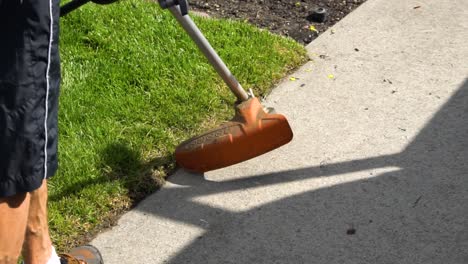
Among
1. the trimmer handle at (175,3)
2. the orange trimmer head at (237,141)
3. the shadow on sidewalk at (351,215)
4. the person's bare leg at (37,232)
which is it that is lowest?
the shadow on sidewalk at (351,215)

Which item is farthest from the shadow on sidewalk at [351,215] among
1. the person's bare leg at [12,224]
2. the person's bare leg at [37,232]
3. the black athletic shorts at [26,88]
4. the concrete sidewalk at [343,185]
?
the black athletic shorts at [26,88]

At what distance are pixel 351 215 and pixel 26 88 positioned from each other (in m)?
1.55

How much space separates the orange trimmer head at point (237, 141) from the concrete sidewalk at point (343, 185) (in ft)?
0.26

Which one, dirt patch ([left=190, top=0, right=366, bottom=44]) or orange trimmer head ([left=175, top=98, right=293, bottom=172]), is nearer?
orange trimmer head ([left=175, top=98, right=293, bottom=172])

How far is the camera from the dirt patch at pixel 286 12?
5004 mm

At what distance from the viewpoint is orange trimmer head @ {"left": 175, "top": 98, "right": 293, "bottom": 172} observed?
3684 millimetres

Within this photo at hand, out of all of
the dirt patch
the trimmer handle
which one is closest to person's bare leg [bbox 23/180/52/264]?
the trimmer handle

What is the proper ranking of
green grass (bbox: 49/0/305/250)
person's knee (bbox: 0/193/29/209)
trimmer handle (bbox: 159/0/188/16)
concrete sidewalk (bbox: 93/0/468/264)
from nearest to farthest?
person's knee (bbox: 0/193/29/209), trimmer handle (bbox: 159/0/188/16), concrete sidewalk (bbox: 93/0/468/264), green grass (bbox: 49/0/305/250)

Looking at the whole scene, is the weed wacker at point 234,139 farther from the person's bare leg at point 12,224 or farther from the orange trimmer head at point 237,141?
the person's bare leg at point 12,224

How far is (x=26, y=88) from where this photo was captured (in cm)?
237

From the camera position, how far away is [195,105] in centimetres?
413

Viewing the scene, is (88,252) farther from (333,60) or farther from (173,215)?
(333,60)

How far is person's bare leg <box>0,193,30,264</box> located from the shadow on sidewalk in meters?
0.82

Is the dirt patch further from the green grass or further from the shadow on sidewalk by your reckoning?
the shadow on sidewalk
